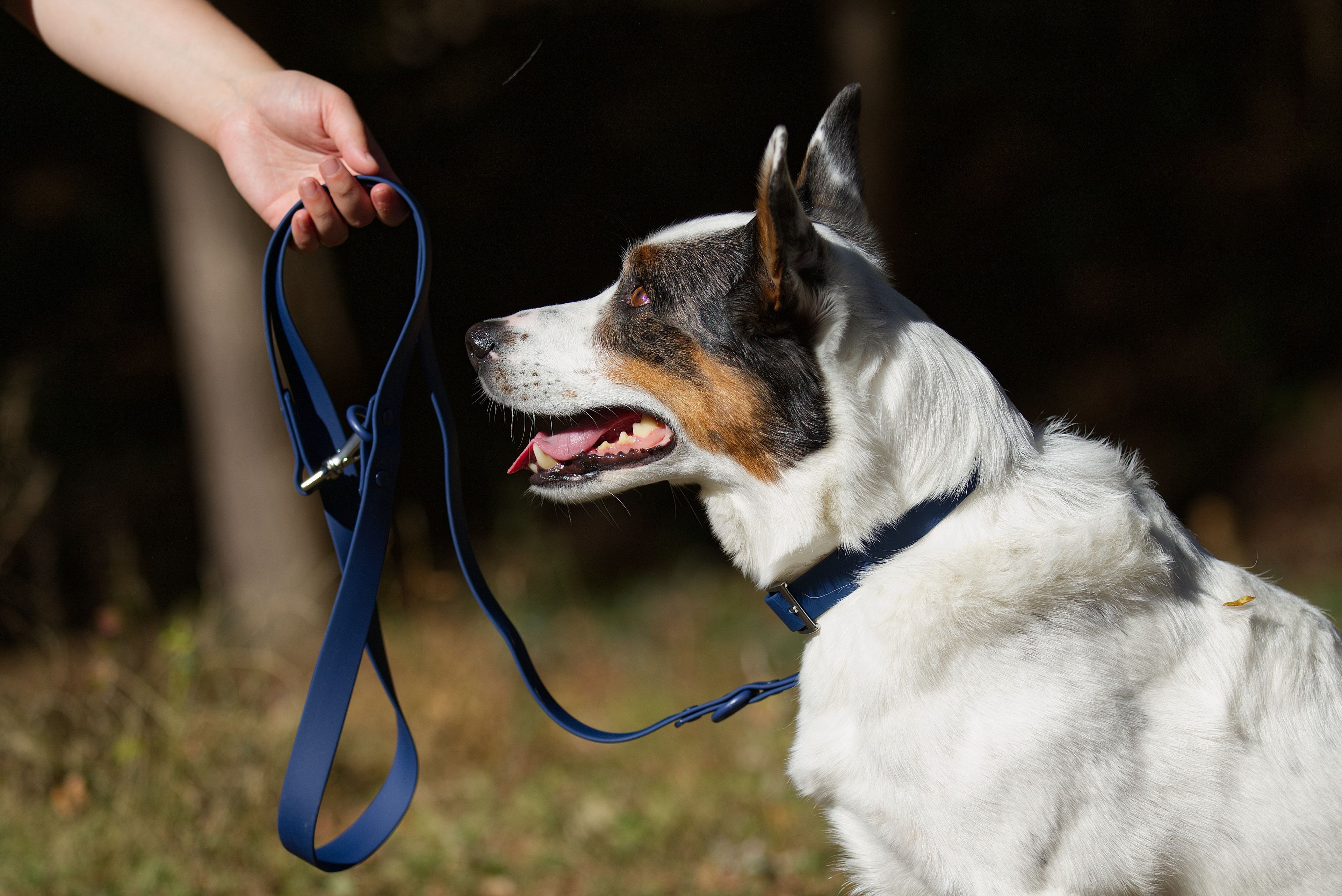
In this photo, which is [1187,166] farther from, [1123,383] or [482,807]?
[482,807]

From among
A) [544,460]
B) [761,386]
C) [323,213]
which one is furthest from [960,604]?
[323,213]

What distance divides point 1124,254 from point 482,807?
448 inches

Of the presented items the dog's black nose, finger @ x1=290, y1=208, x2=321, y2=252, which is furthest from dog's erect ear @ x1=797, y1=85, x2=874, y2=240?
finger @ x1=290, y1=208, x2=321, y2=252

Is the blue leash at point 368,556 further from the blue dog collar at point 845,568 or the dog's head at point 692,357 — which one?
the dog's head at point 692,357

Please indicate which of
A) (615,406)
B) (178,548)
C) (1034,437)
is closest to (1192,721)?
(1034,437)

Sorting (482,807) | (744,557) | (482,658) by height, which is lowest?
(482,658)

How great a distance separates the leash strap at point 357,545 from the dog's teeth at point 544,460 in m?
0.22

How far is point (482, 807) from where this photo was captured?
4.80 metres

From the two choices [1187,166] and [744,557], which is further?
[1187,166]

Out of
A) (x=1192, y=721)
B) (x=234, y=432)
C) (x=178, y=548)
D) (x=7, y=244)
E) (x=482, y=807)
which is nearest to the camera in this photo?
(x=1192, y=721)

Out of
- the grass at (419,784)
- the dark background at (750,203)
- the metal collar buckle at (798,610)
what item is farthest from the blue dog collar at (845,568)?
the dark background at (750,203)

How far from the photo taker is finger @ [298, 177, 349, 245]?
2652mm

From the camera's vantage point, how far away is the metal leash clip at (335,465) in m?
2.61

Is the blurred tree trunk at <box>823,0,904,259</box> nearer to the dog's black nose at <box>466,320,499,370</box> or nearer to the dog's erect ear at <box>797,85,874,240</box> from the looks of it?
the dog's erect ear at <box>797,85,874,240</box>
